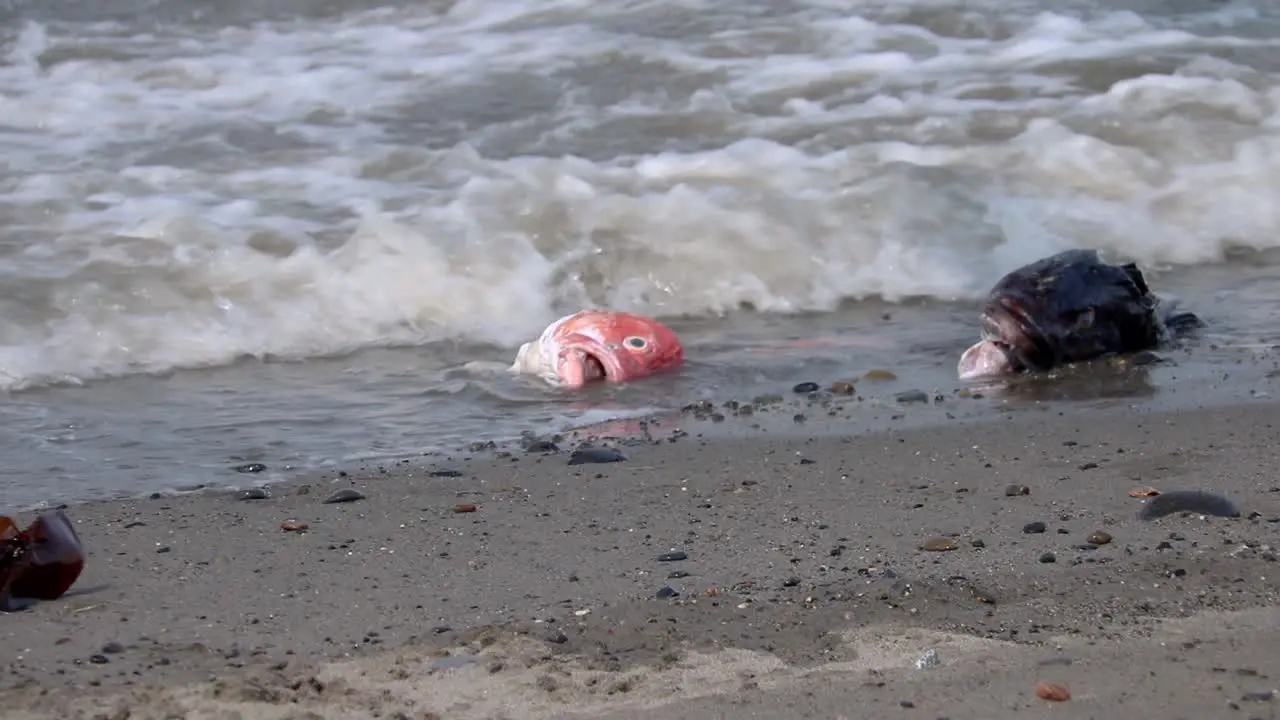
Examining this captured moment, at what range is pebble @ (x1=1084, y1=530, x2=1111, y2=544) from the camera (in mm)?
3576

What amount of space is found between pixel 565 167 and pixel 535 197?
1.61 feet

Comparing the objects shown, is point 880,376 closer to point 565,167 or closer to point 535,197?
point 535,197

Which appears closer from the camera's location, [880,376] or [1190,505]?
[1190,505]

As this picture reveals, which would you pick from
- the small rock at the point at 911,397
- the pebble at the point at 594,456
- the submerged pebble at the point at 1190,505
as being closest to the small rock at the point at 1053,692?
the submerged pebble at the point at 1190,505

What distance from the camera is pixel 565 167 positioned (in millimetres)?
8117

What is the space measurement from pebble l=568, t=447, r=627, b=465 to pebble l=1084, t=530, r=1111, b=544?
1.43 m

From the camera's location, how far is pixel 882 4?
1160cm

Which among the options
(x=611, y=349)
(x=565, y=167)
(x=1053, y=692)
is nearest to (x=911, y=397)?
(x=611, y=349)

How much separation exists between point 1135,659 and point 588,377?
9.83ft

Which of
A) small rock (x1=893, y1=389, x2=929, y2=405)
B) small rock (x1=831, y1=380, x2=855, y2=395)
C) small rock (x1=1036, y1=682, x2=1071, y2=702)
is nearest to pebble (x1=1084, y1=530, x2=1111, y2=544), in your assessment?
small rock (x1=1036, y1=682, x2=1071, y2=702)

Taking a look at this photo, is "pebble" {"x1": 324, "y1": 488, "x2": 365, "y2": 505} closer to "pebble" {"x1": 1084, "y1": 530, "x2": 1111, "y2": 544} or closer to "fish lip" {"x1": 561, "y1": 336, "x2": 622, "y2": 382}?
"fish lip" {"x1": 561, "y1": 336, "x2": 622, "y2": 382}

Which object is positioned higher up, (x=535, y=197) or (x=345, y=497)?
(x=535, y=197)

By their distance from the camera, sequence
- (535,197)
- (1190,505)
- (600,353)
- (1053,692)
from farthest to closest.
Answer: (535,197)
(600,353)
(1190,505)
(1053,692)

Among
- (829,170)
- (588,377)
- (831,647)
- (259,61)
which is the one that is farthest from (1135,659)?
(259,61)
